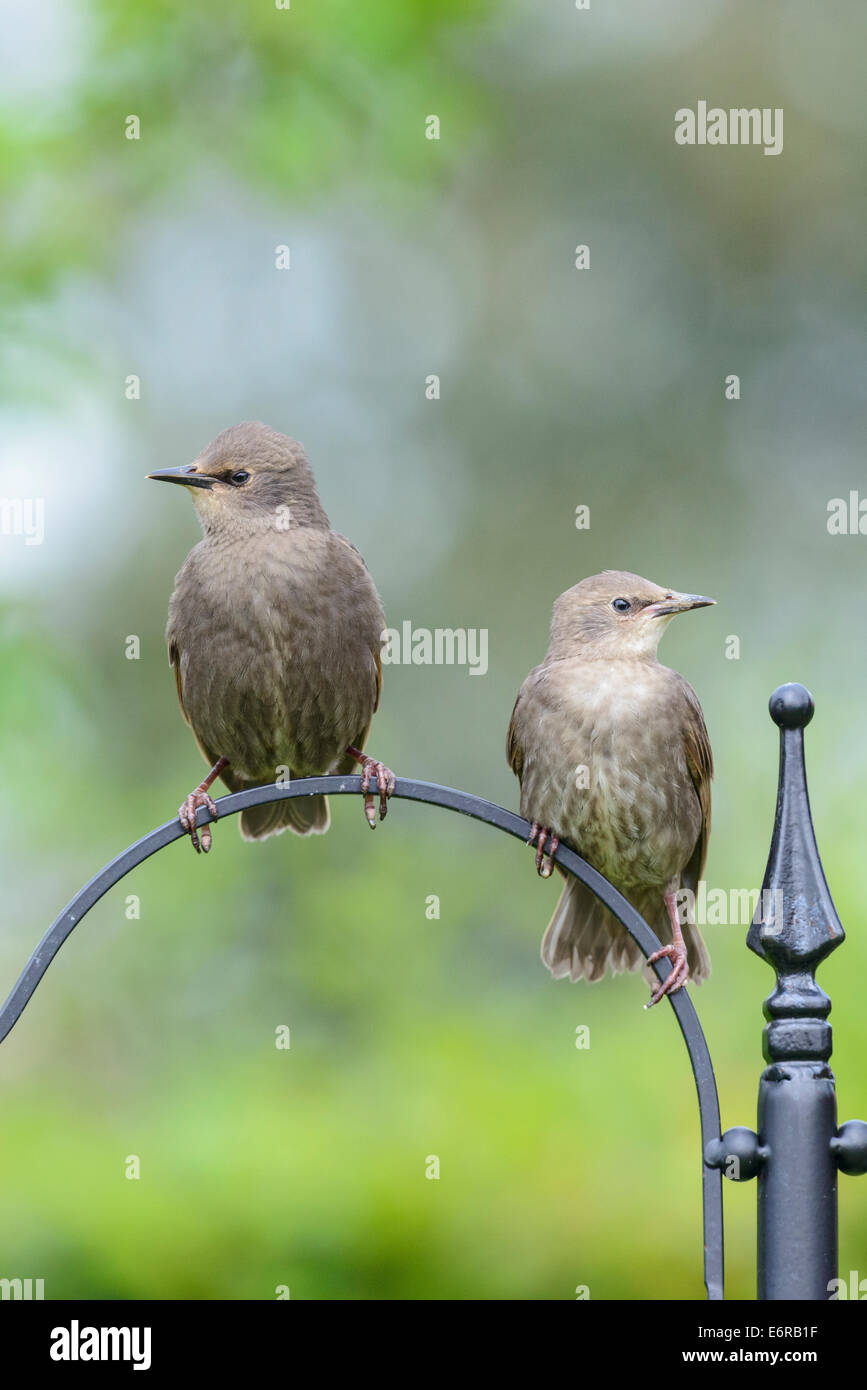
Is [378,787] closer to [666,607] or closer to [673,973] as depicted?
[673,973]

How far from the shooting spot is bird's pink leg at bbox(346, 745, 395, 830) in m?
3.29

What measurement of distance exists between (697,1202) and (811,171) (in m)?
5.09

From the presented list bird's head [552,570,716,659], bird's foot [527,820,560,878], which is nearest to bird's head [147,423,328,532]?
bird's head [552,570,716,659]

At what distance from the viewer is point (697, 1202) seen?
19.4ft

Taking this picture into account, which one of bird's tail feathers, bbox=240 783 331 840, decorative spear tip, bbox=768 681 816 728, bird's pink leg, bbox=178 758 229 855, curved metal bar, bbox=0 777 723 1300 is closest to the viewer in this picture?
decorative spear tip, bbox=768 681 816 728

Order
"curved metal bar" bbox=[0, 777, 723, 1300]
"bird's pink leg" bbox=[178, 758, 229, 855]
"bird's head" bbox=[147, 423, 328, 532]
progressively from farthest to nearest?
"bird's head" bbox=[147, 423, 328, 532]
"bird's pink leg" bbox=[178, 758, 229, 855]
"curved metal bar" bbox=[0, 777, 723, 1300]

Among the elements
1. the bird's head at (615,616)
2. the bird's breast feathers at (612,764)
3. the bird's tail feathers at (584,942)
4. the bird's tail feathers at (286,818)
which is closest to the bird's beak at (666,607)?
the bird's head at (615,616)

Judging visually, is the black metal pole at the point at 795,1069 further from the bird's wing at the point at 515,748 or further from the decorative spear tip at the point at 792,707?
the bird's wing at the point at 515,748

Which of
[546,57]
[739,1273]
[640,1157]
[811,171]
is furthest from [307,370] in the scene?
[739,1273]

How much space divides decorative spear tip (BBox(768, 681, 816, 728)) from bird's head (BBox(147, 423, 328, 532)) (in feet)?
7.51

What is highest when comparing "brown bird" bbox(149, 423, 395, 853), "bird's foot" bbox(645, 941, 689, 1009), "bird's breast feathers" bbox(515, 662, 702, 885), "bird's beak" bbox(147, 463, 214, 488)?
"bird's beak" bbox(147, 463, 214, 488)

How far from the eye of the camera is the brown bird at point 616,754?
4.54 meters

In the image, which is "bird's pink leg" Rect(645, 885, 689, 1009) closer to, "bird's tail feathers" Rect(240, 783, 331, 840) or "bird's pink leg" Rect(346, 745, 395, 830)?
"bird's pink leg" Rect(346, 745, 395, 830)
